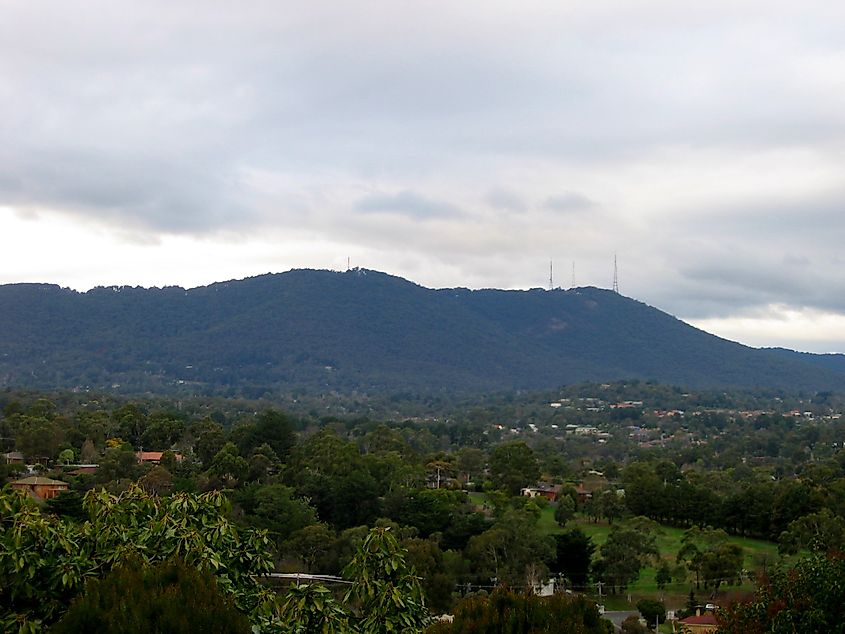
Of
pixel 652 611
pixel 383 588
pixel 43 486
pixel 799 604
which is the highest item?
pixel 383 588

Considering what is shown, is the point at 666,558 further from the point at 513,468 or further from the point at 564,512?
the point at 513,468

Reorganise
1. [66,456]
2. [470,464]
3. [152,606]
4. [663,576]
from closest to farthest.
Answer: [152,606], [663,576], [66,456], [470,464]

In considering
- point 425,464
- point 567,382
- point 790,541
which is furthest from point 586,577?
point 567,382

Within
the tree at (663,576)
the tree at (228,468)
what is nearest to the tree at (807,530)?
the tree at (663,576)

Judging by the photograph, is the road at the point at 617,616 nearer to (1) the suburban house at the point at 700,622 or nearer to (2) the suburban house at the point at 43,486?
(1) the suburban house at the point at 700,622

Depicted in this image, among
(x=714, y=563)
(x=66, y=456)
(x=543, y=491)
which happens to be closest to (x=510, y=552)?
(x=714, y=563)

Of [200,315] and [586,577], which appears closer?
[586,577]

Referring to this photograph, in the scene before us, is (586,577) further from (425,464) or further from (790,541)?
(425,464)
